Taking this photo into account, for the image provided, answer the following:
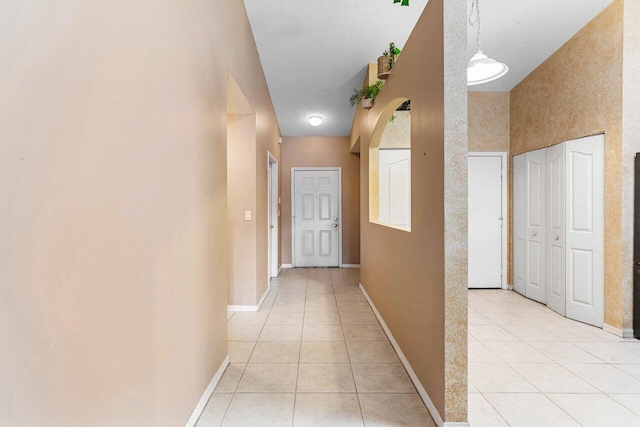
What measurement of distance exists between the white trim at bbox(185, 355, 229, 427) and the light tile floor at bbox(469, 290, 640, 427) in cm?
149

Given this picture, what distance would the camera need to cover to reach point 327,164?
21.0ft

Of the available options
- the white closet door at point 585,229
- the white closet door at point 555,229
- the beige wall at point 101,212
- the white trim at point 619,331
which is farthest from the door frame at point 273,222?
the white trim at point 619,331

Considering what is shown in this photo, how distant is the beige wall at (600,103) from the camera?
2977 millimetres

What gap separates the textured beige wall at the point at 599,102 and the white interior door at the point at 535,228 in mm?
292

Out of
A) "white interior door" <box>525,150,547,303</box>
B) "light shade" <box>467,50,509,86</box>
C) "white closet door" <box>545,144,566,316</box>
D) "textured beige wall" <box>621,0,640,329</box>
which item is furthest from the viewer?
"white interior door" <box>525,150,547,303</box>

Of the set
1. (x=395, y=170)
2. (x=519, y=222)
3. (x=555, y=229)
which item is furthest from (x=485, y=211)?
(x=395, y=170)

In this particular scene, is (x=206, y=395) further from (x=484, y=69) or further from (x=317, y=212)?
(x=317, y=212)

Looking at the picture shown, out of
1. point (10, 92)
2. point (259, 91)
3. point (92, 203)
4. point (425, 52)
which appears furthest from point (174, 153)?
point (259, 91)

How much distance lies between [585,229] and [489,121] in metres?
1.99

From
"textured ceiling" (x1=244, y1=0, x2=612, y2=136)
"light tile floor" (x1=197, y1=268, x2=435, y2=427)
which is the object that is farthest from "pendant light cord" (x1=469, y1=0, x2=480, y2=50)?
"light tile floor" (x1=197, y1=268, x2=435, y2=427)

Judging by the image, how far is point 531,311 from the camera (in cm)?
371

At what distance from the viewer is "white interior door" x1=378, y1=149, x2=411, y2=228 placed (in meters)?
4.52

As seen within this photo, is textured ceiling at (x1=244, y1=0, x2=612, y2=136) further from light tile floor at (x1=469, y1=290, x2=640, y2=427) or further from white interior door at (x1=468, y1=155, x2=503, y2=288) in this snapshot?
light tile floor at (x1=469, y1=290, x2=640, y2=427)

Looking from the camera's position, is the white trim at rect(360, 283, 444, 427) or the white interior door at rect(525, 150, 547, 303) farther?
the white interior door at rect(525, 150, 547, 303)
